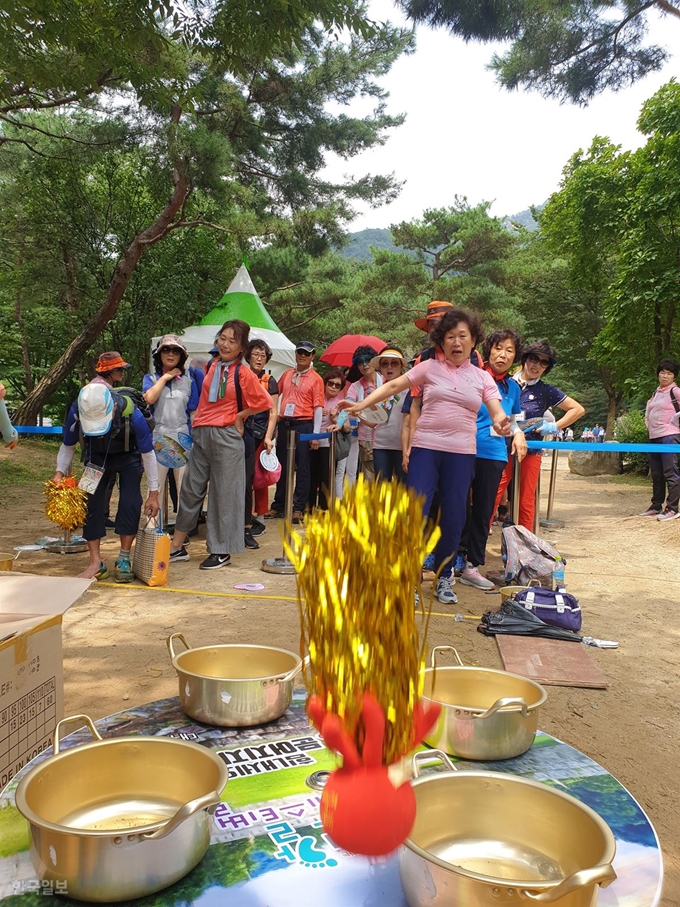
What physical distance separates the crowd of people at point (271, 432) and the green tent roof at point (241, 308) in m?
4.73

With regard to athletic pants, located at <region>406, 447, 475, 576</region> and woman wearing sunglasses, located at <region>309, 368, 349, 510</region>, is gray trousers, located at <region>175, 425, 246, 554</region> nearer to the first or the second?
athletic pants, located at <region>406, 447, 475, 576</region>

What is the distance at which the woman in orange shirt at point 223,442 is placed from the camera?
5258mm

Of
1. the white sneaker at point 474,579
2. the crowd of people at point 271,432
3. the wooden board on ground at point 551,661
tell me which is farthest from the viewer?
the white sneaker at point 474,579

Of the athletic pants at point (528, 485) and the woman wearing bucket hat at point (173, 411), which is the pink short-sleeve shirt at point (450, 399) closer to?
the athletic pants at point (528, 485)

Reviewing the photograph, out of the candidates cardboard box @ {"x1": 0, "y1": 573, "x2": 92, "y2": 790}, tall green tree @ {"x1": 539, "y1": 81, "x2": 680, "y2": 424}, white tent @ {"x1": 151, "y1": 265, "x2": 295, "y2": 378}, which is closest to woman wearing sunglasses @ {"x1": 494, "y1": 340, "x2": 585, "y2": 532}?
cardboard box @ {"x1": 0, "y1": 573, "x2": 92, "y2": 790}

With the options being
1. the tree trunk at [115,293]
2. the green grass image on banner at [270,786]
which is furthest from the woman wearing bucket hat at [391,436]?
the tree trunk at [115,293]

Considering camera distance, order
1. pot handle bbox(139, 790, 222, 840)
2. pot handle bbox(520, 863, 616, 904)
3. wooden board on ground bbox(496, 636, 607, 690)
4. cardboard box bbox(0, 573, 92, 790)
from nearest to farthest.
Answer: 1. pot handle bbox(520, 863, 616, 904)
2. pot handle bbox(139, 790, 222, 840)
3. cardboard box bbox(0, 573, 92, 790)
4. wooden board on ground bbox(496, 636, 607, 690)

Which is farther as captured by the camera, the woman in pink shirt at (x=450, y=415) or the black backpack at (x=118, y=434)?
the black backpack at (x=118, y=434)

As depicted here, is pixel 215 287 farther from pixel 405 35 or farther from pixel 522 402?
pixel 522 402

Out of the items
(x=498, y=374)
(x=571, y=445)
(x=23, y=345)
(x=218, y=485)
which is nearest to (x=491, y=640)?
(x=498, y=374)

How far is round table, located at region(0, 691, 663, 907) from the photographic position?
0.91m

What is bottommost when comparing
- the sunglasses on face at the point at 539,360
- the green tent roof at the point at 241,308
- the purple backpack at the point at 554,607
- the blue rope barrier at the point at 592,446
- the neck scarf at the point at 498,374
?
the purple backpack at the point at 554,607

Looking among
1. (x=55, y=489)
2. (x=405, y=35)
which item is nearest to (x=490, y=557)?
(x=55, y=489)

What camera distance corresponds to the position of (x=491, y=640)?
13.4 ft
